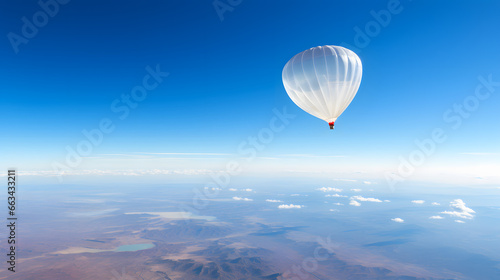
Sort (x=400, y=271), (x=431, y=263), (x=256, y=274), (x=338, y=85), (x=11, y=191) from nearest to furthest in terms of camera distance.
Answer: (x=338, y=85), (x=11, y=191), (x=256, y=274), (x=400, y=271), (x=431, y=263)

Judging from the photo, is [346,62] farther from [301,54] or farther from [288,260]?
[288,260]

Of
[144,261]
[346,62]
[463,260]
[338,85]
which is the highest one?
[346,62]

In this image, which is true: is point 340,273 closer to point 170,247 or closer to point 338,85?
point 170,247

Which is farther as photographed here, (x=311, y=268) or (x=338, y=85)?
(x=311, y=268)

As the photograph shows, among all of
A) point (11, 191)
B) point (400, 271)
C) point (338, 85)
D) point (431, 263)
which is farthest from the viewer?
point (431, 263)

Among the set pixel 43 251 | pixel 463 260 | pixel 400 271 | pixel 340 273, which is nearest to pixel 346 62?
pixel 340 273

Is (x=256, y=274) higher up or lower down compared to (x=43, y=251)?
lower down
